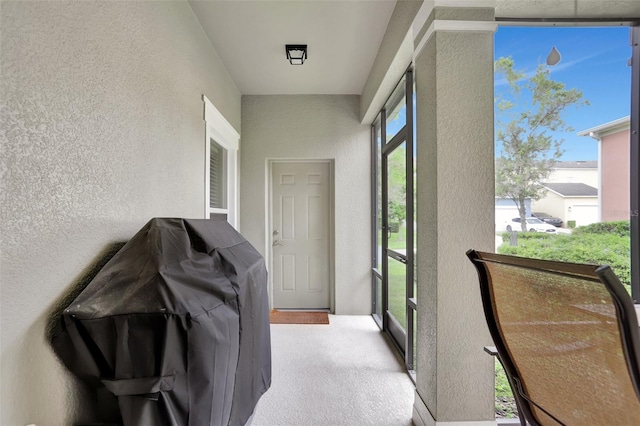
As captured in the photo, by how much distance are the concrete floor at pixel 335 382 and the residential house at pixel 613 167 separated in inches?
68.1

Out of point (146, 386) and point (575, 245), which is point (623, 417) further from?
point (575, 245)

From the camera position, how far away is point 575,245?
1703 mm

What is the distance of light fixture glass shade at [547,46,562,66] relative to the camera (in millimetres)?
1710

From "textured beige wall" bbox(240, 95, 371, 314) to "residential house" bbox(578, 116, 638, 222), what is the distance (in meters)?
2.19

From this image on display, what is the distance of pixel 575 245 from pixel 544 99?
2.95 feet

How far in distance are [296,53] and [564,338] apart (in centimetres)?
275

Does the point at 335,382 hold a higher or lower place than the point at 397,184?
lower

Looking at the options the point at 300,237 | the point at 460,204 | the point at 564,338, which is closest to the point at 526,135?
the point at 460,204

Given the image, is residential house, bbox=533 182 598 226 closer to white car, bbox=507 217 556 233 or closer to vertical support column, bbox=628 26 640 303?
white car, bbox=507 217 556 233

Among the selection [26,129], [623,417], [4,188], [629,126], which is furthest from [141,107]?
[629,126]

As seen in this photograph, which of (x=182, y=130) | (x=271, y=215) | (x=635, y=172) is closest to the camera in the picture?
(x=635, y=172)

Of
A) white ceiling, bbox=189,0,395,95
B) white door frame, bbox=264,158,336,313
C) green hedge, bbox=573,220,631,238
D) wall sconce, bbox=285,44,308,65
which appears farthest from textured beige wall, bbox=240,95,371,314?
green hedge, bbox=573,220,631,238

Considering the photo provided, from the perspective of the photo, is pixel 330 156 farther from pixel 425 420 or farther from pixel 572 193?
pixel 425 420

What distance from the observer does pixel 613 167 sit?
1.68m
